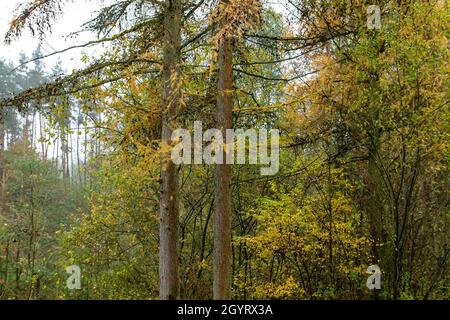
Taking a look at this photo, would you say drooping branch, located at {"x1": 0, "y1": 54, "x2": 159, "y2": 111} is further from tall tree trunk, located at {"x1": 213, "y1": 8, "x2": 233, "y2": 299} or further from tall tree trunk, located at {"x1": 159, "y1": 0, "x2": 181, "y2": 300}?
tall tree trunk, located at {"x1": 213, "y1": 8, "x2": 233, "y2": 299}

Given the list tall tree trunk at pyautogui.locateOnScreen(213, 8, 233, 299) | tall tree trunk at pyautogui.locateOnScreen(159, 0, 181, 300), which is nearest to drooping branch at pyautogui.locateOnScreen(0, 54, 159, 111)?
tall tree trunk at pyautogui.locateOnScreen(159, 0, 181, 300)

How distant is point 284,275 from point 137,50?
638 cm

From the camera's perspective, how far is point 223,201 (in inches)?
275

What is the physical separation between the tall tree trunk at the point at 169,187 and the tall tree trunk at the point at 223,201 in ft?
2.27

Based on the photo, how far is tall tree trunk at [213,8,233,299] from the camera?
693cm

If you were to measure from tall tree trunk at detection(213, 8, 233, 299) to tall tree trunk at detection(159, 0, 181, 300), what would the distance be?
2.27ft

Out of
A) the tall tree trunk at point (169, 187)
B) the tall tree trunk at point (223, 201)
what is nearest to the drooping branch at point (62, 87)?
the tall tree trunk at point (169, 187)

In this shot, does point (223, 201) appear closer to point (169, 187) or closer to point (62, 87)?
point (169, 187)

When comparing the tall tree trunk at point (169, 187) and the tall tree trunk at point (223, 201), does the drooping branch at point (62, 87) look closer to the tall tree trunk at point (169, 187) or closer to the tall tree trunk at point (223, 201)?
the tall tree trunk at point (169, 187)

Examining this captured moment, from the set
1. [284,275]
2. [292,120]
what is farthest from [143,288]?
[292,120]

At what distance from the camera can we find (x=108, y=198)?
13.2m

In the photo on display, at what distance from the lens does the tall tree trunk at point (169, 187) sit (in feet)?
23.5

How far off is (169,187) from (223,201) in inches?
37.5

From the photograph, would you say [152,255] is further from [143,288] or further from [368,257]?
[368,257]
